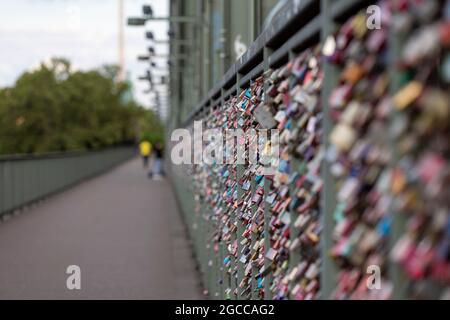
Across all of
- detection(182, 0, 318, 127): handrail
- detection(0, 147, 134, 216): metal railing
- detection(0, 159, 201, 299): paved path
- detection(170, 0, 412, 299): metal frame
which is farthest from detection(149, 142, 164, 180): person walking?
detection(170, 0, 412, 299): metal frame

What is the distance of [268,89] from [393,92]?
1.66 metres

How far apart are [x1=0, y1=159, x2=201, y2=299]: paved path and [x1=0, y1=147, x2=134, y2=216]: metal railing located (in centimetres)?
38

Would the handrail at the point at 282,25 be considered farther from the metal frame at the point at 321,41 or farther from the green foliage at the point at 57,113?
the green foliage at the point at 57,113

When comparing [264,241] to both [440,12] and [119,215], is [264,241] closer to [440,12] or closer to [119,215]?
[440,12]

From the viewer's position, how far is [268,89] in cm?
328

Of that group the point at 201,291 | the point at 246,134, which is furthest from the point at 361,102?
the point at 201,291

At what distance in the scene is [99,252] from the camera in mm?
10688

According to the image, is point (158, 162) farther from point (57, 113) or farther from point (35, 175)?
point (57, 113)

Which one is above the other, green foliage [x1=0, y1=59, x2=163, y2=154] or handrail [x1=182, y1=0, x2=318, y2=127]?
green foliage [x1=0, y1=59, x2=163, y2=154]

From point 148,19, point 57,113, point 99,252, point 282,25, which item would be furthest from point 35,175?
point 57,113

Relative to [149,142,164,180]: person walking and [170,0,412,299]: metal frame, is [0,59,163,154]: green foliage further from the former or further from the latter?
[170,0,412,299]: metal frame

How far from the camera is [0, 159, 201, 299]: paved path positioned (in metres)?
7.85

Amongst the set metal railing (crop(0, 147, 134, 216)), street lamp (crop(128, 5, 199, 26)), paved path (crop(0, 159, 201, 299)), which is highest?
street lamp (crop(128, 5, 199, 26))

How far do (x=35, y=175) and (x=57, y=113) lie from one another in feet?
188
